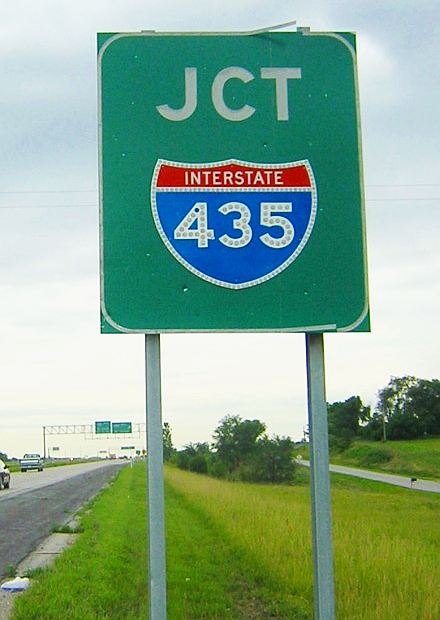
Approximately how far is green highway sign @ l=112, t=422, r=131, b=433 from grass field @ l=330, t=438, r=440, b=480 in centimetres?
A: 2103

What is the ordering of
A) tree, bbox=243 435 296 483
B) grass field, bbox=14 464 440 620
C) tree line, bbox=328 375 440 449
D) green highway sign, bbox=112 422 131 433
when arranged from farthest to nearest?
tree line, bbox=328 375 440 449 < green highway sign, bbox=112 422 131 433 < tree, bbox=243 435 296 483 < grass field, bbox=14 464 440 620

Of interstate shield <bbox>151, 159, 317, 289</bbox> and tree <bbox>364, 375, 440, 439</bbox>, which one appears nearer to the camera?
interstate shield <bbox>151, 159, 317, 289</bbox>

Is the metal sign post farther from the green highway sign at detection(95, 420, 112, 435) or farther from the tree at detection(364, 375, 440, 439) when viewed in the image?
the tree at detection(364, 375, 440, 439)

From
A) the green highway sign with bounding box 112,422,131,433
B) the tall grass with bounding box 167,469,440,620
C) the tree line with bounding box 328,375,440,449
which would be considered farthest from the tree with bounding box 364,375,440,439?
the tall grass with bounding box 167,469,440,620

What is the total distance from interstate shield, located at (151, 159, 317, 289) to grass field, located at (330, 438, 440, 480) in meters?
68.6

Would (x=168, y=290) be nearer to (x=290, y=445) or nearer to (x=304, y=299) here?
(x=304, y=299)

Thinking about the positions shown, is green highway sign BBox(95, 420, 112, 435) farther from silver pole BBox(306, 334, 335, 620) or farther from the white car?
silver pole BBox(306, 334, 335, 620)

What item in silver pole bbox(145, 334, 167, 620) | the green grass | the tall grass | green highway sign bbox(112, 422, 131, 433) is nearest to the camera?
silver pole bbox(145, 334, 167, 620)

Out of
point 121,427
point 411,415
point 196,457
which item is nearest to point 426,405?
point 411,415

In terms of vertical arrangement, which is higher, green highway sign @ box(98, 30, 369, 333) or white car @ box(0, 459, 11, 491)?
green highway sign @ box(98, 30, 369, 333)

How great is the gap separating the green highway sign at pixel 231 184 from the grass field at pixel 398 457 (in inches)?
2698

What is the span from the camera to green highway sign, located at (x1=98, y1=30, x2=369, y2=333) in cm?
483

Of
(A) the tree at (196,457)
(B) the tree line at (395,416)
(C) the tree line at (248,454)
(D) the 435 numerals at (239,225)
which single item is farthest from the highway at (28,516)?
(B) the tree line at (395,416)

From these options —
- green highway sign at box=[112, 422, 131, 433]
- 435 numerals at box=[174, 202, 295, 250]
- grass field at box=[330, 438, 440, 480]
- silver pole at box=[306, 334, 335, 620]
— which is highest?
green highway sign at box=[112, 422, 131, 433]
